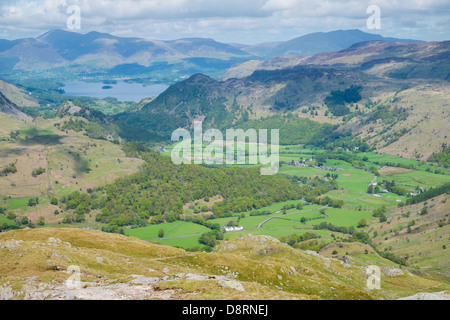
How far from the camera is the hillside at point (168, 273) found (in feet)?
173

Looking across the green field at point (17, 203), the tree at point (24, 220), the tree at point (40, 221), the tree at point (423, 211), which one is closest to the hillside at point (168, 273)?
the tree at point (423, 211)

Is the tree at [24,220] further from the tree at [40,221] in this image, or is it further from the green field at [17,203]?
the green field at [17,203]

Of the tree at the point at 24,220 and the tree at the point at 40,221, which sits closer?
the tree at the point at 24,220

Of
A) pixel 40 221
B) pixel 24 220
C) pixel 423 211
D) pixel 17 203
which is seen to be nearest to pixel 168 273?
pixel 24 220

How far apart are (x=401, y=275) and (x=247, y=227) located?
277 ft

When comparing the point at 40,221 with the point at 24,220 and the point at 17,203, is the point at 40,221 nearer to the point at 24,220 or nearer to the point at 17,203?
the point at 24,220

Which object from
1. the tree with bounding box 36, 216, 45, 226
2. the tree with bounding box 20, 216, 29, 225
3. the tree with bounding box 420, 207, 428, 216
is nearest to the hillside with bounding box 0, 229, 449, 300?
the tree with bounding box 420, 207, 428, 216

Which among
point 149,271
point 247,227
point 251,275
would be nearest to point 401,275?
point 251,275

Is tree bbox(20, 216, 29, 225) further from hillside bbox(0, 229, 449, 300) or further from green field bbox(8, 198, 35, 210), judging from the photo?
hillside bbox(0, 229, 449, 300)

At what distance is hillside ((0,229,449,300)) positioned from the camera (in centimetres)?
5284

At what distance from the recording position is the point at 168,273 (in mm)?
71000

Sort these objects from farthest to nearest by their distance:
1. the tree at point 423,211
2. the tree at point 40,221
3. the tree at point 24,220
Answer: the tree at point 423,211
the tree at point 40,221
the tree at point 24,220
